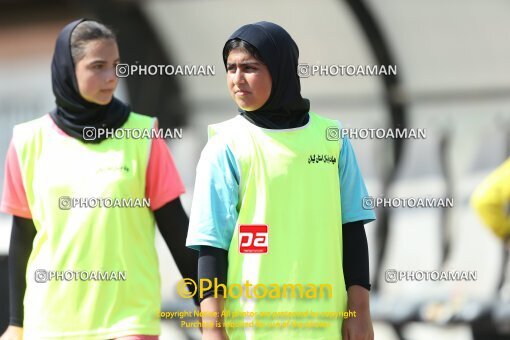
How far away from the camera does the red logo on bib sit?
Result: 331cm

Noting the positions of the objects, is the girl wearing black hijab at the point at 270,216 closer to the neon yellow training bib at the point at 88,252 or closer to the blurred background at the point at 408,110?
the neon yellow training bib at the point at 88,252

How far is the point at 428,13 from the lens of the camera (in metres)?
6.57

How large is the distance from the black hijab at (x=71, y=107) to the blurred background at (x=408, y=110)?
8.15 ft

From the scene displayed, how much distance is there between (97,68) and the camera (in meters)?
4.04

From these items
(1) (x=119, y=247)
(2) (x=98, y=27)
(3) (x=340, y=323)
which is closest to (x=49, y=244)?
(1) (x=119, y=247)

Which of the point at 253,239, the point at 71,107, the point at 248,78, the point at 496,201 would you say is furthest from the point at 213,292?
the point at 496,201

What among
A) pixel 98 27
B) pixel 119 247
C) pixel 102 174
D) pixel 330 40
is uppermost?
pixel 330 40

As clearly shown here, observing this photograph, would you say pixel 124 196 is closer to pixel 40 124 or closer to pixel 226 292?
pixel 40 124

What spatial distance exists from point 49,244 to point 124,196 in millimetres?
307

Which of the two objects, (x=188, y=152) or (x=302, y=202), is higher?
(x=188, y=152)

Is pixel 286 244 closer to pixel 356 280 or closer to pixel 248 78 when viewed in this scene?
pixel 356 280

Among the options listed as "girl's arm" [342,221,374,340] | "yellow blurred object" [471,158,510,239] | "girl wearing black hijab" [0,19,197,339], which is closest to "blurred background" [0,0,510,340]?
"yellow blurred object" [471,158,510,239]

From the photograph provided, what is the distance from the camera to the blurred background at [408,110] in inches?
253

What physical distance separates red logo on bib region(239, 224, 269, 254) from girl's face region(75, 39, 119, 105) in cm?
98
